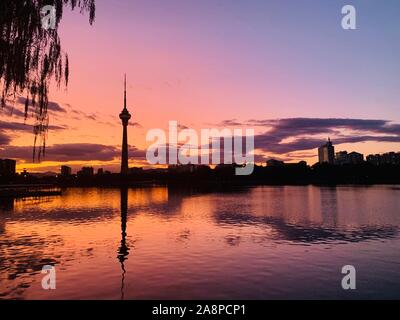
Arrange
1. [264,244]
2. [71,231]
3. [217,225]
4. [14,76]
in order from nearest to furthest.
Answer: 1. [14,76]
2. [264,244]
3. [71,231]
4. [217,225]

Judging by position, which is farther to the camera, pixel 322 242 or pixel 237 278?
pixel 322 242

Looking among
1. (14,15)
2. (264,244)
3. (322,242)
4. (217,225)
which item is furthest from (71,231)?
(14,15)

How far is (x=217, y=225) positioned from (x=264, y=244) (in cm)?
1494

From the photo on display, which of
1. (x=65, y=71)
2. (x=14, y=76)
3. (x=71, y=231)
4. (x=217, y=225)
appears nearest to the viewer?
(x=14, y=76)

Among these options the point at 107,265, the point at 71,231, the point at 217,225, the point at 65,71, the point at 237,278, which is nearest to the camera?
the point at 65,71

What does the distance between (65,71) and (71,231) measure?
27631 mm

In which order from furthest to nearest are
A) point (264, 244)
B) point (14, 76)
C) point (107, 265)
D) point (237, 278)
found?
1. point (264, 244)
2. point (107, 265)
3. point (237, 278)
4. point (14, 76)

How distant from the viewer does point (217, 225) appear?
46938 mm

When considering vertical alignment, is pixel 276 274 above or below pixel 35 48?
below

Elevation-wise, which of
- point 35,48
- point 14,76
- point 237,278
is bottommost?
point 237,278
